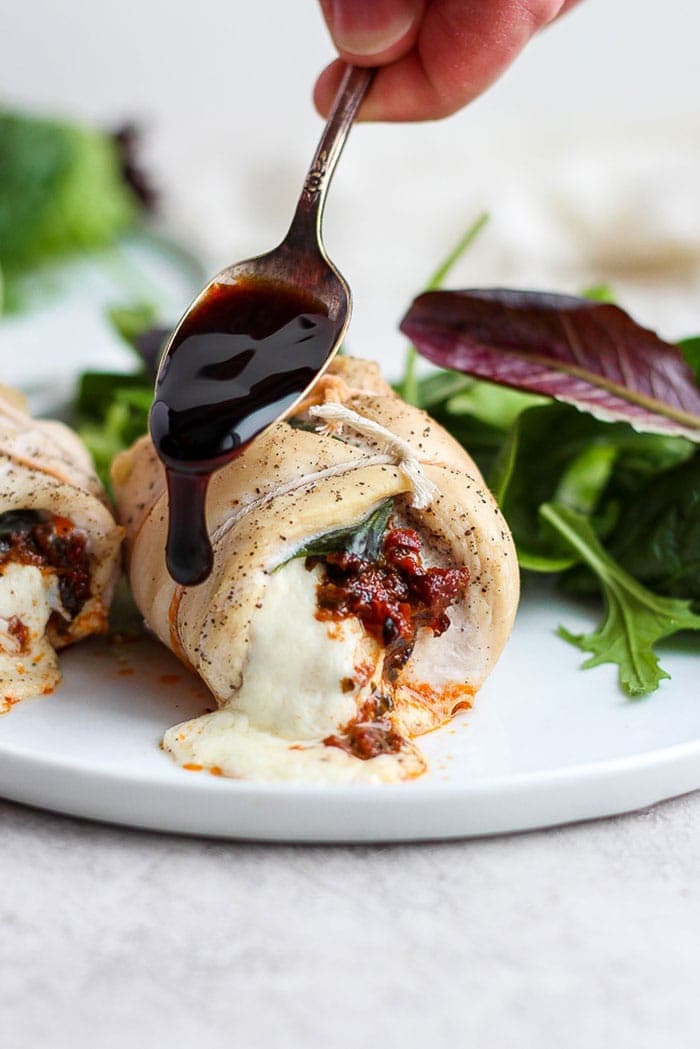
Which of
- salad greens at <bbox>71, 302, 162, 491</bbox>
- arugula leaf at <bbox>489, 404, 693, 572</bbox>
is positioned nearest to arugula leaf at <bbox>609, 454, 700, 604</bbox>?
arugula leaf at <bbox>489, 404, 693, 572</bbox>

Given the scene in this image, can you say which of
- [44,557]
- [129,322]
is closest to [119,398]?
[129,322]

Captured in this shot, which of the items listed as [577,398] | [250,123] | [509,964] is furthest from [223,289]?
→ [250,123]

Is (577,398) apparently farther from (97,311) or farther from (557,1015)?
(97,311)

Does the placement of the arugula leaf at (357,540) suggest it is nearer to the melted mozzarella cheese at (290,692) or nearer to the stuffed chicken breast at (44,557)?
the melted mozzarella cheese at (290,692)

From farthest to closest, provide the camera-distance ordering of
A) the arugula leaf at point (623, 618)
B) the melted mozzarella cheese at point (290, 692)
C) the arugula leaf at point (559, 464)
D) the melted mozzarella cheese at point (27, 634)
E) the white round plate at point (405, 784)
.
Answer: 1. the arugula leaf at point (559, 464)
2. the arugula leaf at point (623, 618)
3. the melted mozzarella cheese at point (27, 634)
4. the melted mozzarella cheese at point (290, 692)
5. the white round plate at point (405, 784)

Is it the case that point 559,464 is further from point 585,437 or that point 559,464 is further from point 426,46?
point 426,46

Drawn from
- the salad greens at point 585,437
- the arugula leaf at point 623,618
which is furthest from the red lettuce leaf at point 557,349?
the arugula leaf at point 623,618
